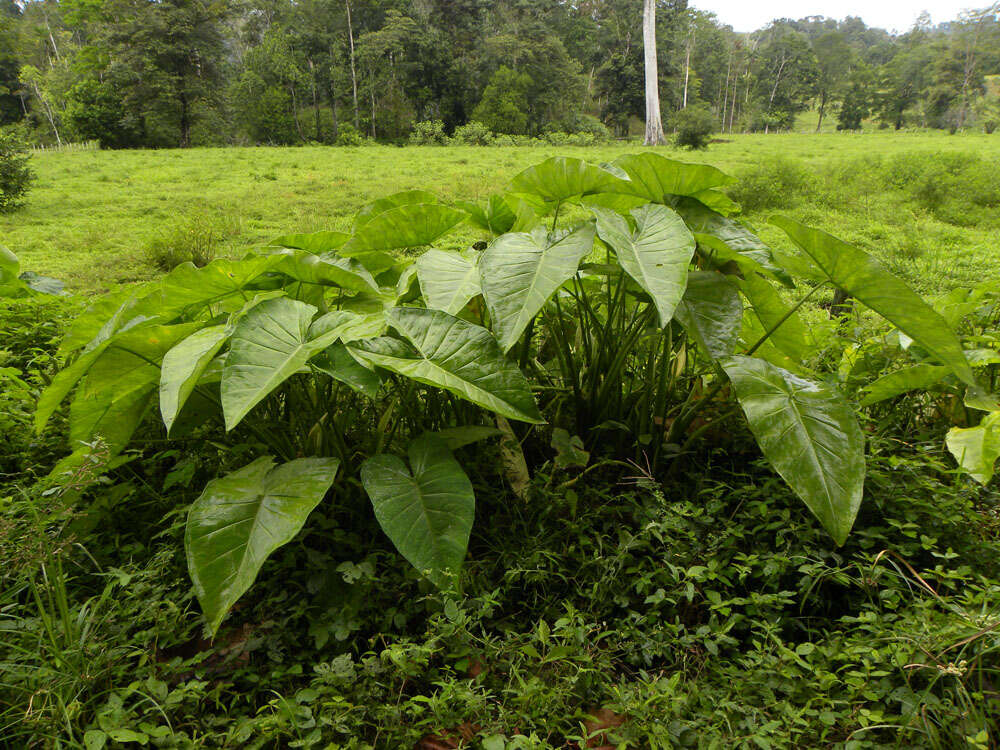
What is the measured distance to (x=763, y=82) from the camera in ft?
122

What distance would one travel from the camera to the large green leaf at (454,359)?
1004 millimetres

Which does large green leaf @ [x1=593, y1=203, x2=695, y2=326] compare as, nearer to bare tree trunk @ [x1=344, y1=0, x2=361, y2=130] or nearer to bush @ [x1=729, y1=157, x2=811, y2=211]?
bush @ [x1=729, y1=157, x2=811, y2=211]

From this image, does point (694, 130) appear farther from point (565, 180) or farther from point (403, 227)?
point (403, 227)

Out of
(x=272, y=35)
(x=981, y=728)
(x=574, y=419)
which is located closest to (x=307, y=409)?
(x=574, y=419)

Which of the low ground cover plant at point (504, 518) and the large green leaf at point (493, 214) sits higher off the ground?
the large green leaf at point (493, 214)

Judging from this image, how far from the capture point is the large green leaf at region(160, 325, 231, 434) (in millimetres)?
957

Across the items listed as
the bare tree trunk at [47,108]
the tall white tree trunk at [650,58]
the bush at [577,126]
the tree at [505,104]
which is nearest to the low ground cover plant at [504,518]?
the tall white tree trunk at [650,58]

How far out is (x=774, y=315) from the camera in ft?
4.87

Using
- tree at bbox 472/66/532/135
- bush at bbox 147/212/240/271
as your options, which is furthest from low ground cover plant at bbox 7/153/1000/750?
tree at bbox 472/66/532/135

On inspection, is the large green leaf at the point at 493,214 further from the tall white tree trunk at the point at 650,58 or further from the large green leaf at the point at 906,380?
the tall white tree trunk at the point at 650,58

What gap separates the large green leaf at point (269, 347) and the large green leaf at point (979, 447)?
134cm

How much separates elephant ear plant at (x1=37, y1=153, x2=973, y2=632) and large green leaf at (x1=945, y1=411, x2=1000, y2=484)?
17 centimetres

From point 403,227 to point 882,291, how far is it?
1087mm

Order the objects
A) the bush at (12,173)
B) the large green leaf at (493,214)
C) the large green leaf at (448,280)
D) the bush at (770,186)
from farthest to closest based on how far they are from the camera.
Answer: the bush at (770,186), the bush at (12,173), the large green leaf at (493,214), the large green leaf at (448,280)
